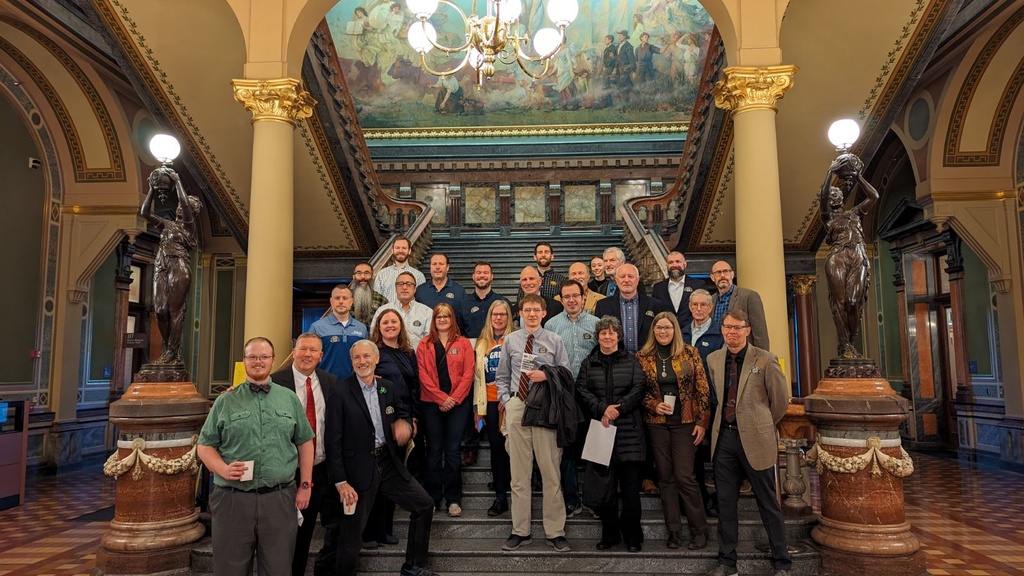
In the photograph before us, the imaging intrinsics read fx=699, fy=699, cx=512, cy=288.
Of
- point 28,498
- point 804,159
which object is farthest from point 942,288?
point 28,498

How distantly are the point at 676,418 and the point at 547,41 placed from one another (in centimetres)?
472

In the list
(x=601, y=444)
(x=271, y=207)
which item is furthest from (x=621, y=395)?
(x=271, y=207)

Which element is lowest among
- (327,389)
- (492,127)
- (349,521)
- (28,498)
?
(28,498)

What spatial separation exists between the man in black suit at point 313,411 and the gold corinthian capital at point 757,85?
463 cm

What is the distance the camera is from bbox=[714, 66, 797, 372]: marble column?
21.0 feet

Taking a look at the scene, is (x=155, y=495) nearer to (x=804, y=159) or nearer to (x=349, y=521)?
(x=349, y=521)

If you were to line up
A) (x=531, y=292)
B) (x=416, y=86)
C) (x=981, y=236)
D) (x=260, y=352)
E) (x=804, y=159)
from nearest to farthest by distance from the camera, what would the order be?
(x=260, y=352), (x=531, y=292), (x=804, y=159), (x=981, y=236), (x=416, y=86)

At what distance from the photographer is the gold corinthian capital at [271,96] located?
22.3 ft

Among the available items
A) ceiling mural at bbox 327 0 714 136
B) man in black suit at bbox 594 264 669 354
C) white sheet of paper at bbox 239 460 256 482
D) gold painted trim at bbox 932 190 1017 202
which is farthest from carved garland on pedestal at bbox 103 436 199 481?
ceiling mural at bbox 327 0 714 136

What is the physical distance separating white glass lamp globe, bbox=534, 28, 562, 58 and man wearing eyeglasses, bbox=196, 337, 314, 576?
5300 mm

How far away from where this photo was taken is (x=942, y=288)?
496 inches

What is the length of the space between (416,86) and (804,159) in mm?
10044

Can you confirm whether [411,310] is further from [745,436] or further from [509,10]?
[509,10]

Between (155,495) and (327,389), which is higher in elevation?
(327,389)
